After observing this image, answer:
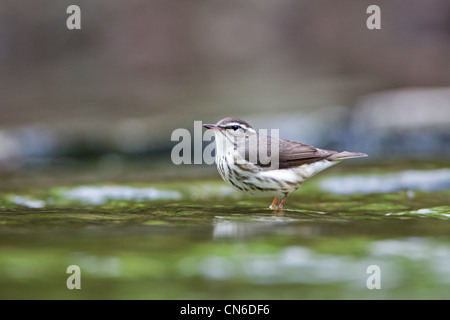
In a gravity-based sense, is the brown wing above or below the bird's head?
below

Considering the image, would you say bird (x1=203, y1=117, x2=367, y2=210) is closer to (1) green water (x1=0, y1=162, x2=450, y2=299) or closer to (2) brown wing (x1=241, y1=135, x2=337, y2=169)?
(2) brown wing (x1=241, y1=135, x2=337, y2=169)

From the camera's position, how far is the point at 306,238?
4.63 meters

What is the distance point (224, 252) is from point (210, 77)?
16602 mm

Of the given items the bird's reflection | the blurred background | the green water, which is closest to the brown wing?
the green water

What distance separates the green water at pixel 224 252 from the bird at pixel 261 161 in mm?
533

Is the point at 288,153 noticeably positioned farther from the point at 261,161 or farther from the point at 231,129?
the point at 231,129

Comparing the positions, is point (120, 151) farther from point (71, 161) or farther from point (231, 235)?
point (231, 235)

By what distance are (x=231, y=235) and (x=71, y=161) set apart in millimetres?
6877

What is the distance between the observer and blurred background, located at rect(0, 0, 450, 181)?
428 inches

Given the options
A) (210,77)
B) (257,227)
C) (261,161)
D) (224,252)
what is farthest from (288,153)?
(210,77)

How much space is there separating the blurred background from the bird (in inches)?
98.3

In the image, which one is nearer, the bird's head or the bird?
the bird

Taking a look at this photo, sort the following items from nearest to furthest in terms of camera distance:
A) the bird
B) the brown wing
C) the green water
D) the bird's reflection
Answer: the green water < the bird's reflection < the bird < the brown wing

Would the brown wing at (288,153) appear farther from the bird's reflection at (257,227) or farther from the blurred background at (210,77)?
the blurred background at (210,77)
